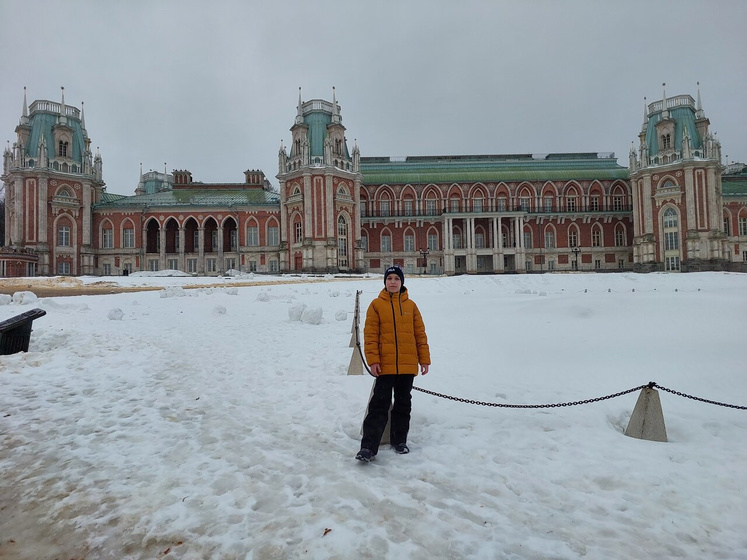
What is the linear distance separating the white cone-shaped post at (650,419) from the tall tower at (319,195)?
40.9m

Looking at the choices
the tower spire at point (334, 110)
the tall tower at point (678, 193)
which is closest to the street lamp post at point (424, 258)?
the tower spire at point (334, 110)

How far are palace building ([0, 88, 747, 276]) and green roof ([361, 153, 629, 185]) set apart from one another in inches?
8.6

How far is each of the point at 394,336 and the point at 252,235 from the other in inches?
1965

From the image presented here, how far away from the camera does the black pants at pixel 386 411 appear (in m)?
4.38

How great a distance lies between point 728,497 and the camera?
354cm

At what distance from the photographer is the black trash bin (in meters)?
8.25

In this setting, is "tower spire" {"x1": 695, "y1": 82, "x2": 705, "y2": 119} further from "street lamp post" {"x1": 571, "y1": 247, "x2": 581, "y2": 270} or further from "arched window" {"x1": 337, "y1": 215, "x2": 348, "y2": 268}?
"arched window" {"x1": 337, "y1": 215, "x2": 348, "y2": 268}

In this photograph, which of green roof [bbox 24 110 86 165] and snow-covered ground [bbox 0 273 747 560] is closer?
snow-covered ground [bbox 0 273 747 560]

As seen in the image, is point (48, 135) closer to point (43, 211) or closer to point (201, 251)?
point (43, 211)

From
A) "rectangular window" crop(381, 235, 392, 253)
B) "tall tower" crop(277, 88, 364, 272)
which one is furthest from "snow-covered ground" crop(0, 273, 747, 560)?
"rectangular window" crop(381, 235, 392, 253)

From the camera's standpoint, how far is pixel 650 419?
15.6 ft

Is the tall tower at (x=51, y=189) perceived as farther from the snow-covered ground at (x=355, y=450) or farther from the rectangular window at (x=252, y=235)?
the snow-covered ground at (x=355, y=450)

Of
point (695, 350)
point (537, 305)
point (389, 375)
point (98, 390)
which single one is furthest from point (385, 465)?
point (537, 305)

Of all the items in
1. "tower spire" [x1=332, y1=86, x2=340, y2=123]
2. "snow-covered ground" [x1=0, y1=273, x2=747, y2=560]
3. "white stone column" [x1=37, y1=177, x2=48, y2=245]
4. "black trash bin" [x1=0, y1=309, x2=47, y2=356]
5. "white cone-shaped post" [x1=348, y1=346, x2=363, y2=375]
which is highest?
"tower spire" [x1=332, y1=86, x2=340, y2=123]
